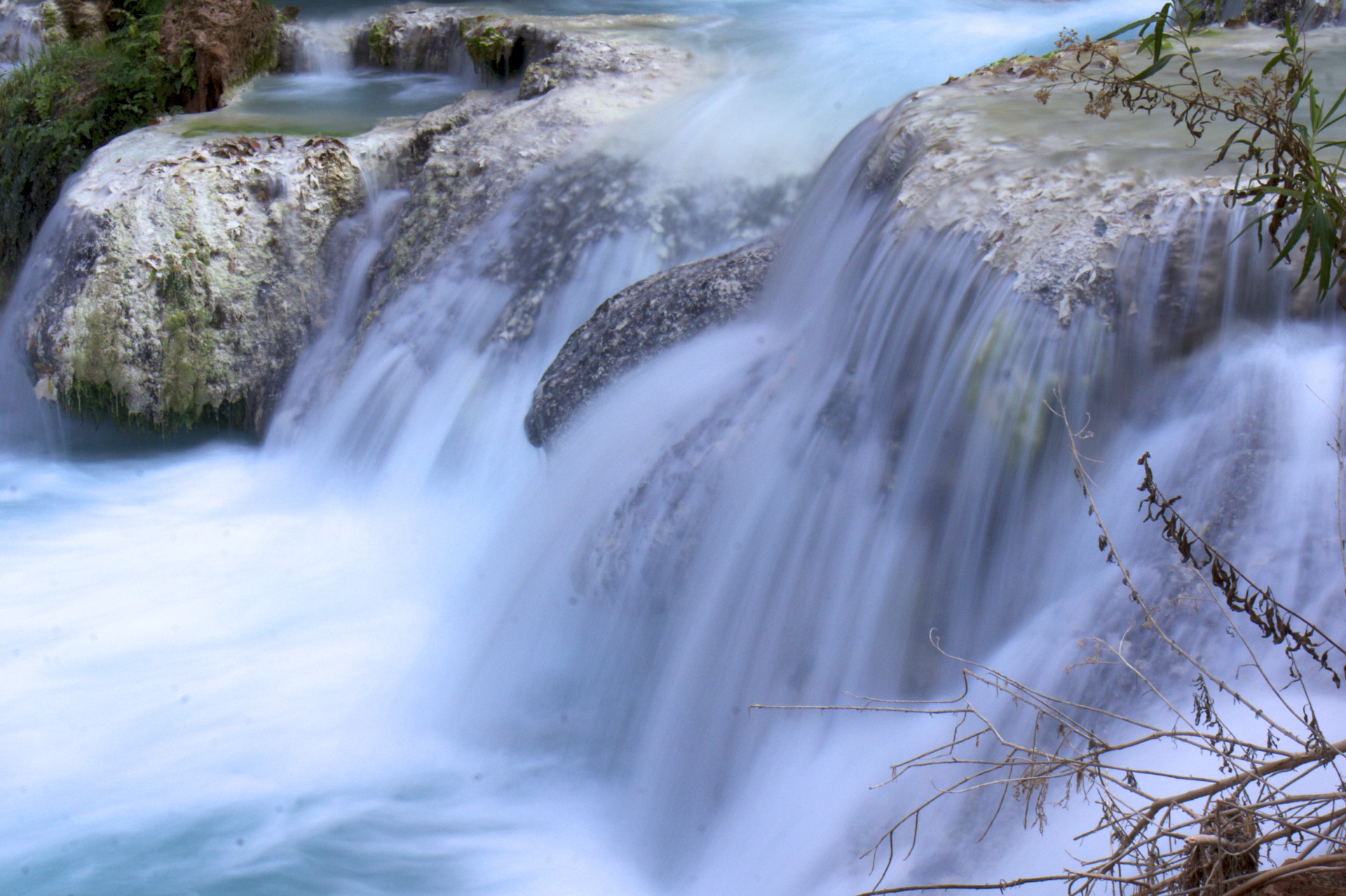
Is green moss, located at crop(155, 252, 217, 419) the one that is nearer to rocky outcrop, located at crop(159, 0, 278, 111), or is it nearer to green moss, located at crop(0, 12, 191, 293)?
green moss, located at crop(0, 12, 191, 293)

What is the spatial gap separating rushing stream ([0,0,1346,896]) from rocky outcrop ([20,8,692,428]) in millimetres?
743

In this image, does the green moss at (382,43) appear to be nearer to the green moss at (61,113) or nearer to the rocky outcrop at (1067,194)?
the green moss at (61,113)

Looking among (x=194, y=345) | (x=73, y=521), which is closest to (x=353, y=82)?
(x=194, y=345)

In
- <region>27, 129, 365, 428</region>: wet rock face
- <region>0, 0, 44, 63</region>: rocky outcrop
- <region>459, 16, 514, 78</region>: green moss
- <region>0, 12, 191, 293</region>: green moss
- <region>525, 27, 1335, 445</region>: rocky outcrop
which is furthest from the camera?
<region>0, 0, 44, 63</region>: rocky outcrop

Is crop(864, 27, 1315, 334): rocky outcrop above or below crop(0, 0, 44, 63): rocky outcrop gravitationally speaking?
below

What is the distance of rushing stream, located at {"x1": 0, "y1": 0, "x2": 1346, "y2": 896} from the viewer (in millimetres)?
3041

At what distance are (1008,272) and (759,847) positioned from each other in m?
1.85

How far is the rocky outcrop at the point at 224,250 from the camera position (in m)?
6.02

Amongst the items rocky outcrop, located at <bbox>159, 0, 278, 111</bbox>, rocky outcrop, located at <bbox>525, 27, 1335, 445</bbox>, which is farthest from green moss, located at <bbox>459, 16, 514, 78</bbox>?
rocky outcrop, located at <bbox>525, 27, 1335, 445</bbox>

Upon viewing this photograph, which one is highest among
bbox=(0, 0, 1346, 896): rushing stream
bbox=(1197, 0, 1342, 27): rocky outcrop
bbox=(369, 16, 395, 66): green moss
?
bbox=(369, 16, 395, 66): green moss

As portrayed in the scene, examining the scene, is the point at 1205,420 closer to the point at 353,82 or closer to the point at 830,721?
the point at 830,721

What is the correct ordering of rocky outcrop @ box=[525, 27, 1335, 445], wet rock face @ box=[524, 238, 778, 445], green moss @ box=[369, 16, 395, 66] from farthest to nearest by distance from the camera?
green moss @ box=[369, 16, 395, 66]
wet rock face @ box=[524, 238, 778, 445]
rocky outcrop @ box=[525, 27, 1335, 445]

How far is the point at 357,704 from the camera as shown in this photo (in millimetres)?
4137

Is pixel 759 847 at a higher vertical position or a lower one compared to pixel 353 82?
lower
